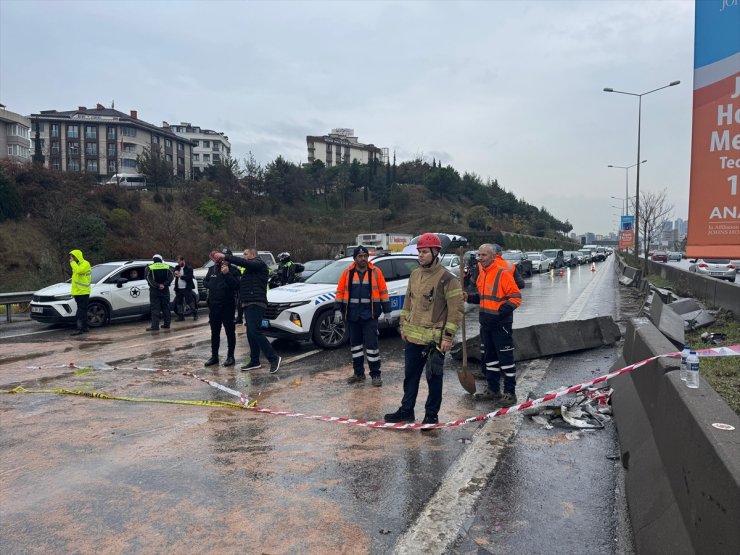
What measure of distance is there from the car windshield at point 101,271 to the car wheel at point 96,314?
645 millimetres

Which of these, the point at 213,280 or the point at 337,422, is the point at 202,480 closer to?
the point at 337,422

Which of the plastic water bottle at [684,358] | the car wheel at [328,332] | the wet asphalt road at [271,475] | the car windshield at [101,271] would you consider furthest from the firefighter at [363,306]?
the car windshield at [101,271]

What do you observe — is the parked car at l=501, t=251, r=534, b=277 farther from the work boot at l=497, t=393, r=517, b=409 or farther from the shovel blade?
the shovel blade

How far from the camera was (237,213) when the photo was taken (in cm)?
5003

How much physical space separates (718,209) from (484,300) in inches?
98.9

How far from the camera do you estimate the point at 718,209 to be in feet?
14.3

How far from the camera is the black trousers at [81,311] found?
11.8m

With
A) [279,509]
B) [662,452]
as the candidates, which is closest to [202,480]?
[279,509]

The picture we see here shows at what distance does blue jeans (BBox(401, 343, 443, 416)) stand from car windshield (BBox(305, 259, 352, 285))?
486 cm

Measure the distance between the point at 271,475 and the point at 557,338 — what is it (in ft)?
19.9

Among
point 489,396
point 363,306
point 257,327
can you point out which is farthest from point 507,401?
point 257,327

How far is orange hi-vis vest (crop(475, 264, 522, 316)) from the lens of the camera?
240 inches

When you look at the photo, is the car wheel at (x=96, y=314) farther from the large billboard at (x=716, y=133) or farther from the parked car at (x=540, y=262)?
the parked car at (x=540, y=262)

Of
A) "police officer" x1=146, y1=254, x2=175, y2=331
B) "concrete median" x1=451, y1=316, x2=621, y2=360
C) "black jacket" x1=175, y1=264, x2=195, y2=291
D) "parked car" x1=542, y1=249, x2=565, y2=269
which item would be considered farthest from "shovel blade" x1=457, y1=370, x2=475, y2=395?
"parked car" x1=542, y1=249, x2=565, y2=269
